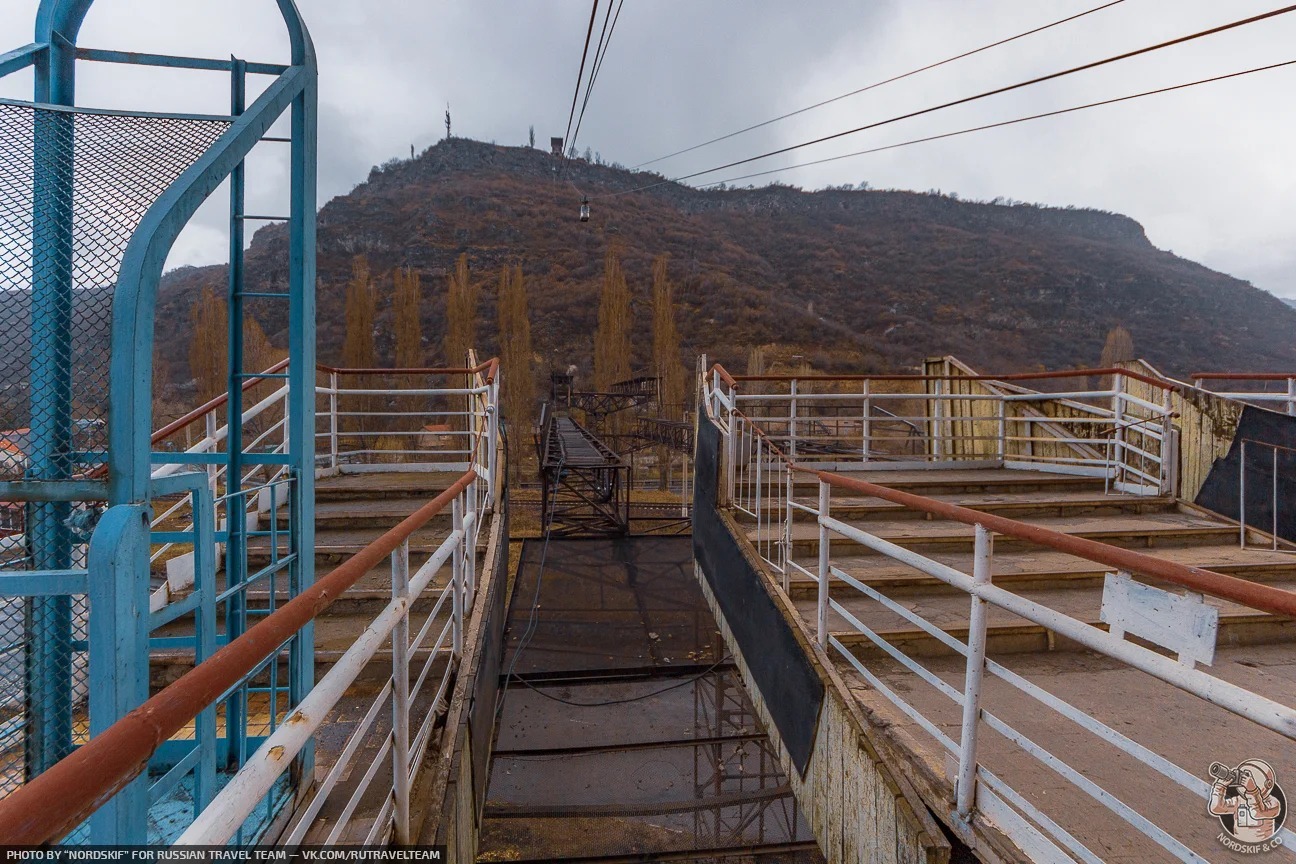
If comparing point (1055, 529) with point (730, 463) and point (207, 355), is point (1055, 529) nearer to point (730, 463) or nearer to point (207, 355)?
point (730, 463)

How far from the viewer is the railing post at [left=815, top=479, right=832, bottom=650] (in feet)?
10.7

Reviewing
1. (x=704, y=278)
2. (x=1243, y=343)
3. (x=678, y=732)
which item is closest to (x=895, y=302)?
(x=704, y=278)

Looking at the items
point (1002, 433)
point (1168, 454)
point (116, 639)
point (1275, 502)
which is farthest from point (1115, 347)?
point (116, 639)

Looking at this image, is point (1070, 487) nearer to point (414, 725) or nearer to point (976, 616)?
point (976, 616)

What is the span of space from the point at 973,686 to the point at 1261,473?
4.98m

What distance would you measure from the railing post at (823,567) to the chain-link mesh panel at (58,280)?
293 centimetres

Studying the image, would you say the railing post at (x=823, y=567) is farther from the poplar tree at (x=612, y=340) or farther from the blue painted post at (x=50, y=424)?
the poplar tree at (x=612, y=340)

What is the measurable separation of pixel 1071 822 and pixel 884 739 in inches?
27.6

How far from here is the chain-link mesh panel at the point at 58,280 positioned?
1713 mm

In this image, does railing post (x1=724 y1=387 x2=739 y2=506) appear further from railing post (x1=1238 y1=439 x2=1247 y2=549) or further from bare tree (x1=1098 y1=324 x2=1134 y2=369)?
bare tree (x1=1098 y1=324 x2=1134 y2=369)

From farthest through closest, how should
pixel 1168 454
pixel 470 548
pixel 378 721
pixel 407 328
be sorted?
pixel 407 328 < pixel 1168 454 < pixel 470 548 < pixel 378 721

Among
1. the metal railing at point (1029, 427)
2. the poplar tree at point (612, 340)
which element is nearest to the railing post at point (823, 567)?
the metal railing at point (1029, 427)

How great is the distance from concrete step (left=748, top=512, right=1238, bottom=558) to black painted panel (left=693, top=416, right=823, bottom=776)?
387mm

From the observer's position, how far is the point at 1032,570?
13.5ft
